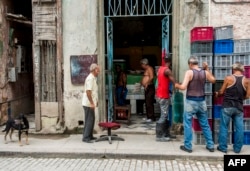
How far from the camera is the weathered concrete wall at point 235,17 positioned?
7.99 meters

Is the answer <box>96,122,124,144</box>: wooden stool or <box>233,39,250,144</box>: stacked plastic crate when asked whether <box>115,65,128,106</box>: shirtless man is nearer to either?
<box>96,122,124,144</box>: wooden stool

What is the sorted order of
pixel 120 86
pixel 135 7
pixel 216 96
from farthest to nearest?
pixel 120 86
pixel 135 7
pixel 216 96

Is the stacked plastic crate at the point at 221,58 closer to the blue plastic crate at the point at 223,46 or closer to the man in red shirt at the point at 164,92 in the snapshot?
the blue plastic crate at the point at 223,46

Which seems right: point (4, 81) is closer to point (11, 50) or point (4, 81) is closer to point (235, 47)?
point (11, 50)

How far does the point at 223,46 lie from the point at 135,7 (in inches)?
101

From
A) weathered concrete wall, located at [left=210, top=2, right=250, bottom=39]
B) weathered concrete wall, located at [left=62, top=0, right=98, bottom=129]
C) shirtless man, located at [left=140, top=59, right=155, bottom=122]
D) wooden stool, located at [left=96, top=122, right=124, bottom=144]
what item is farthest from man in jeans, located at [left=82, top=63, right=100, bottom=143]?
weathered concrete wall, located at [left=210, top=2, right=250, bottom=39]

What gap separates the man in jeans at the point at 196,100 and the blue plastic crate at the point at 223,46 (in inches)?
25.0

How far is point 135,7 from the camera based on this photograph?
348 inches

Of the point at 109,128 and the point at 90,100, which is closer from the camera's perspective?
the point at 90,100

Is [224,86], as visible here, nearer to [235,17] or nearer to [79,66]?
[235,17]

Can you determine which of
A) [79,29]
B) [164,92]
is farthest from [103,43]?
[164,92]

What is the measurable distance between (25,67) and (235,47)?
6.70m

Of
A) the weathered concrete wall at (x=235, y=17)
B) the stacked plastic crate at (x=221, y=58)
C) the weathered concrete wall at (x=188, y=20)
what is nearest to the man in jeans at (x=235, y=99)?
the stacked plastic crate at (x=221, y=58)

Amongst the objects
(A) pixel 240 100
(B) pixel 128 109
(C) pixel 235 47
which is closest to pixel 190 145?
(A) pixel 240 100
